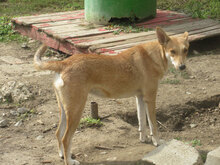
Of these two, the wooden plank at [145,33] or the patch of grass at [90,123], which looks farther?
the wooden plank at [145,33]

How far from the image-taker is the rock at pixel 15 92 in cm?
650

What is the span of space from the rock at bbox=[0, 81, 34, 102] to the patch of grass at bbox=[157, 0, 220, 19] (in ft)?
17.8

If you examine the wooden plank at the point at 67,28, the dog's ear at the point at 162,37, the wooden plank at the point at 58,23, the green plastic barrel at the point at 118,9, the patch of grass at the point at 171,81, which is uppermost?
the dog's ear at the point at 162,37

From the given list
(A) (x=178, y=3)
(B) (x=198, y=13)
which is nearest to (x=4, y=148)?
(B) (x=198, y=13)

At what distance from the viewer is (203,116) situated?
6.45 m

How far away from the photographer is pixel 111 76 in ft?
16.1

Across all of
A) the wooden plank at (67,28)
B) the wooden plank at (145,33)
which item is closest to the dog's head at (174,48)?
the wooden plank at (145,33)

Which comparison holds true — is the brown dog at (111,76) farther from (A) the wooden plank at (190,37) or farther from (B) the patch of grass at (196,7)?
(B) the patch of grass at (196,7)

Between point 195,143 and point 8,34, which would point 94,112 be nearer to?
point 195,143

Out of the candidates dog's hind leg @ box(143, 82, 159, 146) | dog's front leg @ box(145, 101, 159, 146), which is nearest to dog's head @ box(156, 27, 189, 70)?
dog's hind leg @ box(143, 82, 159, 146)

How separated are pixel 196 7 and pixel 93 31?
3851 millimetres

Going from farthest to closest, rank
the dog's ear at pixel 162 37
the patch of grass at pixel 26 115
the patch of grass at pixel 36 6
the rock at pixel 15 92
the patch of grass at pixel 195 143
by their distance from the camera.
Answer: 1. the patch of grass at pixel 36 6
2. the rock at pixel 15 92
3. the patch of grass at pixel 26 115
4. the patch of grass at pixel 195 143
5. the dog's ear at pixel 162 37

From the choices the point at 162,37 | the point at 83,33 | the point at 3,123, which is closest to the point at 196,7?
the point at 83,33

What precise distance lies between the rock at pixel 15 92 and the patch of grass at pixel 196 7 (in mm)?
5432
